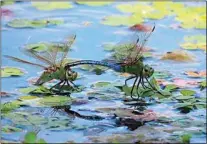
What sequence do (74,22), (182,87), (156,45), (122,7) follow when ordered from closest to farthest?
(182,87)
(156,45)
(74,22)
(122,7)

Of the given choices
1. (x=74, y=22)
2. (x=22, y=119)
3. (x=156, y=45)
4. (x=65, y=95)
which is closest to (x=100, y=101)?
(x=65, y=95)

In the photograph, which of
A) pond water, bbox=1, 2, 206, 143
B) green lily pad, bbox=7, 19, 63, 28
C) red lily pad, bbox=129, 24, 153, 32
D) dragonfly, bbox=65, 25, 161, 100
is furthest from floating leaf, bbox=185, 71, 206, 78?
green lily pad, bbox=7, 19, 63, 28

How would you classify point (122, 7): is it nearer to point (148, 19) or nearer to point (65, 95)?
point (148, 19)

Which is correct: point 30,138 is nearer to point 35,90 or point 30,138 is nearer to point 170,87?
point 35,90

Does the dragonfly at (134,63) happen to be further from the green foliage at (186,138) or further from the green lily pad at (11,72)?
the green foliage at (186,138)

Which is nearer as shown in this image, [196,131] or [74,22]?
[196,131]

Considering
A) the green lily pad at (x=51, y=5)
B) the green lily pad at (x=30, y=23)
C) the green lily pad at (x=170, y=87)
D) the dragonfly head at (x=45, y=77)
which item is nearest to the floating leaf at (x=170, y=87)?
the green lily pad at (x=170, y=87)

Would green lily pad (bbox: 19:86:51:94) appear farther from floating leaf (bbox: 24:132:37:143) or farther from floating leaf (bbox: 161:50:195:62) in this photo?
floating leaf (bbox: 161:50:195:62)
